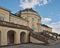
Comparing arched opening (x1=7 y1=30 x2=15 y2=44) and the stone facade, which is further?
arched opening (x1=7 y1=30 x2=15 y2=44)

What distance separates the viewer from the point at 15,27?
26.2 m

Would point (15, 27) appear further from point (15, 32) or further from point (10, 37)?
point (10, 37)

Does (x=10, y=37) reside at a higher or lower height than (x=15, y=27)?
lower

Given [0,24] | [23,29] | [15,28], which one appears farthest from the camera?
[23,29]

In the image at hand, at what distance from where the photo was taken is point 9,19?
99.2 ft

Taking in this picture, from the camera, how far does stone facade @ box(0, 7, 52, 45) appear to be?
23.1 metres

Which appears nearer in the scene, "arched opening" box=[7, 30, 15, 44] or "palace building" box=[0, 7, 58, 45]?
"palace building" box=[0, 7, 58, 45]

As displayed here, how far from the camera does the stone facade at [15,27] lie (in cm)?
2311

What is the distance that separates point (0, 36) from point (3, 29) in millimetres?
→ 1254

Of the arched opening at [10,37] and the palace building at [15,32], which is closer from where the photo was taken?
the palace building at [15,32]

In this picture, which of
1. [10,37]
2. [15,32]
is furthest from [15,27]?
[10,37]

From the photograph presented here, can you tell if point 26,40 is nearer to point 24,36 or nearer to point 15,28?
point 24,36

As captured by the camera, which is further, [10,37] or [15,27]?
[10,37]

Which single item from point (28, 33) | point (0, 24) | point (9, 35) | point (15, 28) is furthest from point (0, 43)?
point (28, 33)
